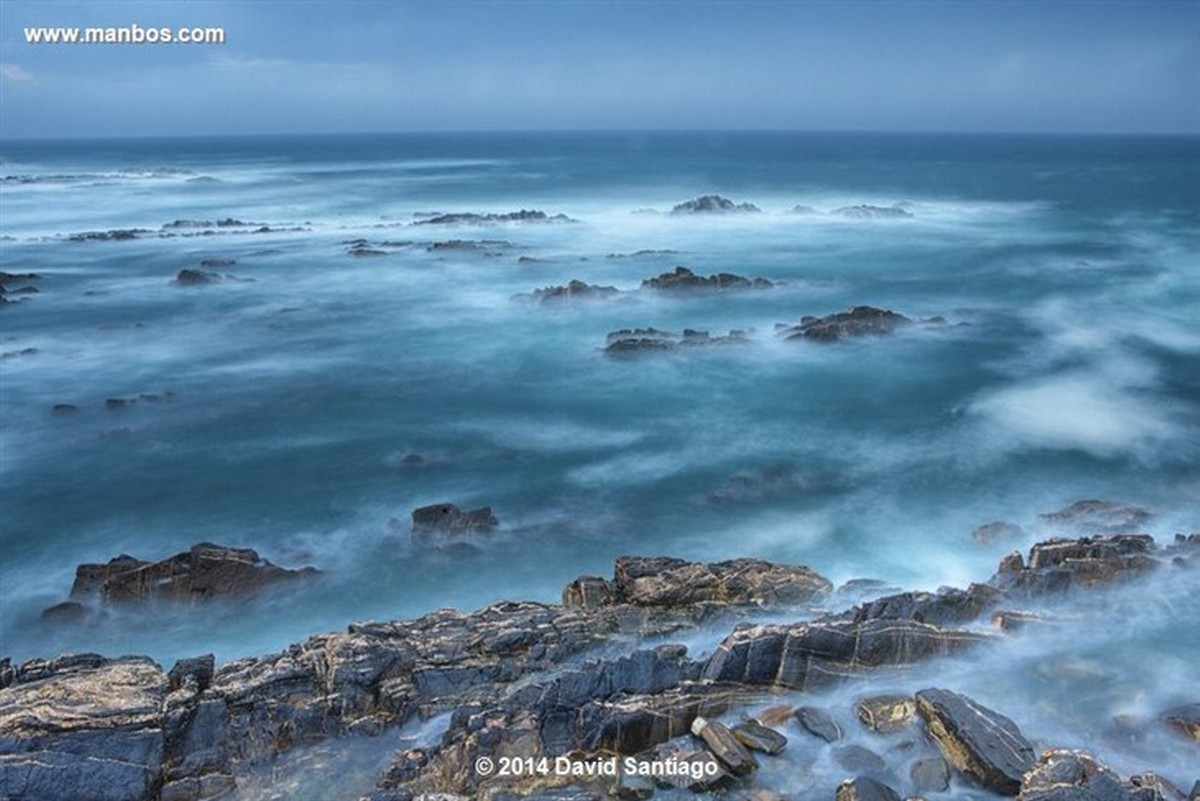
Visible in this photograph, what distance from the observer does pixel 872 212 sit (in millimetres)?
53750

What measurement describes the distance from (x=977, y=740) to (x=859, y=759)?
1223mm

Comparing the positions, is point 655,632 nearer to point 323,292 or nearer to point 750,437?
point 750,437

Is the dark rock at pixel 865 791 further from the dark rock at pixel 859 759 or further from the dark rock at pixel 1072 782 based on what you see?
the dark rock at pixel 1072 782

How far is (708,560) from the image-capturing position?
15.0m

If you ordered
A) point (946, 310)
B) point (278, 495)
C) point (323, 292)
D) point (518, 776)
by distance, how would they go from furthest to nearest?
point (323, 292)
point (946, 310)
point (278, 495)
point (518, 776)

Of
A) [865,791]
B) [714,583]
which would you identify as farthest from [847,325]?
[865,791]

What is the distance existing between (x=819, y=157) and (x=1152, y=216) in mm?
72484

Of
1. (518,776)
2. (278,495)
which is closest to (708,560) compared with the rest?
(518,776)

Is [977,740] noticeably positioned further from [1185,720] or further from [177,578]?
[177,578]

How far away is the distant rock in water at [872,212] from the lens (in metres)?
53.2

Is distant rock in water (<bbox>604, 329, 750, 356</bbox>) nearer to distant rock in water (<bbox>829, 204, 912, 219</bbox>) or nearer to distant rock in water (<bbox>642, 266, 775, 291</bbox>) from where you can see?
distant rock in water (<bbox>642, 266, 775, 291</bbox>)

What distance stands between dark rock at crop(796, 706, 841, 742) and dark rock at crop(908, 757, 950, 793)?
2.79ft

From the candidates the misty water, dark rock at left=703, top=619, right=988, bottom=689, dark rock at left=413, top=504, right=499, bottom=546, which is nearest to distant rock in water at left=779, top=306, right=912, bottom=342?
the misty water

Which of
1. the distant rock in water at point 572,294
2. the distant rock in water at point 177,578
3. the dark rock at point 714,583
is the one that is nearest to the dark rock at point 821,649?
the dark rock at point 714,583
